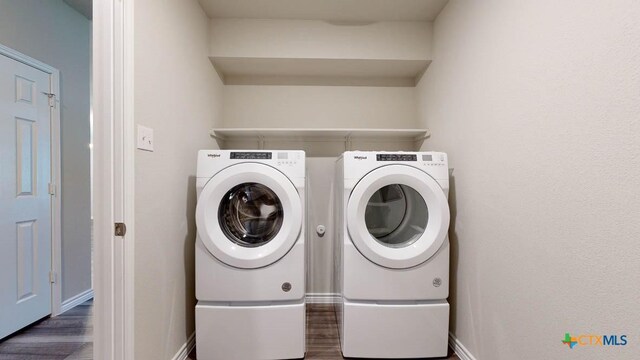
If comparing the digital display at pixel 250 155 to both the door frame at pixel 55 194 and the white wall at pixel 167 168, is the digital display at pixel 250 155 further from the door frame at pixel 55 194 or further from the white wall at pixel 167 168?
the door frame at pixel 55 194

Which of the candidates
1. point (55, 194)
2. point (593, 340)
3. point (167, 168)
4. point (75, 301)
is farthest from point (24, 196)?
point (593, 340)

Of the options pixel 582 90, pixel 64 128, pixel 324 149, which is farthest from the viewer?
pixel 324 149

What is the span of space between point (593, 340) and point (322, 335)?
1388 mm

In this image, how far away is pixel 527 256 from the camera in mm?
1114

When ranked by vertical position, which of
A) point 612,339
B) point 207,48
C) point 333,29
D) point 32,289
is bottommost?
point 32,289

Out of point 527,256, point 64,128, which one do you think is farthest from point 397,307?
point 64,128

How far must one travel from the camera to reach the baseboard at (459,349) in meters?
1.52

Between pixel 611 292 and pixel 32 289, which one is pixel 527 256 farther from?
pixel 32 289

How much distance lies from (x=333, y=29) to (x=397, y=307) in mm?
1903

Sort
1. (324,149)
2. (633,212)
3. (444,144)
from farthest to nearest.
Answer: (324,149) < (444,144) < (633,212)

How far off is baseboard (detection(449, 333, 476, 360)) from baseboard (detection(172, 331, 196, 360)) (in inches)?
61.5

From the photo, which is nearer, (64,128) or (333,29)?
(333,29)

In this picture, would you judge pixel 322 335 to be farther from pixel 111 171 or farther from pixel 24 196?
pixel 24 196

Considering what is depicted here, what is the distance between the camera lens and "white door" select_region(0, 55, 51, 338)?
1.80m
